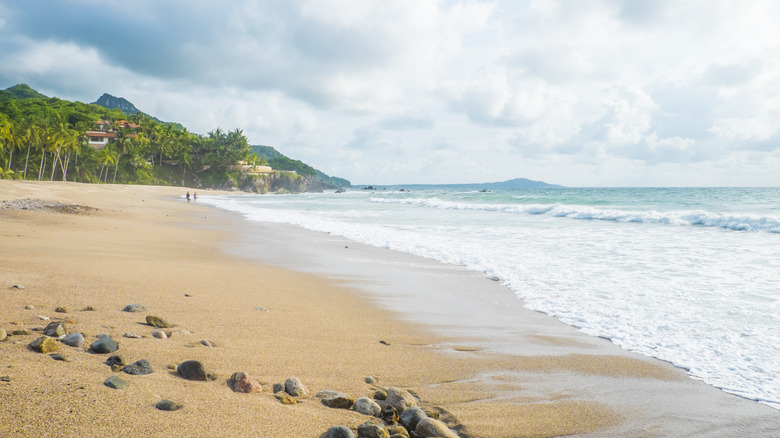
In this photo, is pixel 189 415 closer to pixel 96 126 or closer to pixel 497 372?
pixel 497 372

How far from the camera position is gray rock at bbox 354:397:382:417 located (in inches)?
104

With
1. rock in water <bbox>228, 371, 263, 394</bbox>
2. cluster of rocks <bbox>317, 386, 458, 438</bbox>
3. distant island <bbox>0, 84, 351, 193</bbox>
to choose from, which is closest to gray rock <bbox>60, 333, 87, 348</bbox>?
rock in water <bbox>228, 371, 263, 394</bbox>

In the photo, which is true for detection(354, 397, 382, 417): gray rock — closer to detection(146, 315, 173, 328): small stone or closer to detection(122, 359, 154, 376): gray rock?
detection(122, 359, 154, 376): gray rock

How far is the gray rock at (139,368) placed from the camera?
8.76 feet

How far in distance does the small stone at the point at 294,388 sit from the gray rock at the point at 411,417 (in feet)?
2.29

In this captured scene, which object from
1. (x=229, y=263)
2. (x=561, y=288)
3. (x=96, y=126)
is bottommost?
(x=229, y=263)

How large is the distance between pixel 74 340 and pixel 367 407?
2.21m

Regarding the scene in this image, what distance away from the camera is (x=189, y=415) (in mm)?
2277

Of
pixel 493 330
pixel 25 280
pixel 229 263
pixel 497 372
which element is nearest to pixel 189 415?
pixel 497 372

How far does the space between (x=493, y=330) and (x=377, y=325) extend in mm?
1369

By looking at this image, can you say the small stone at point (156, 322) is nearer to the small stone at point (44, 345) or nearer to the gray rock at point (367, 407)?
the small stone at point (44, 345)

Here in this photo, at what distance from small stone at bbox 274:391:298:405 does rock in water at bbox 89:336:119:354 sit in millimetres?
1295

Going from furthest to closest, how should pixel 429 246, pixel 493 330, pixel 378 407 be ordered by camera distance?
pixel 429 246 < pixel 493 330 < pixel 378 407

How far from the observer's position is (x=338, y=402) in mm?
2705
